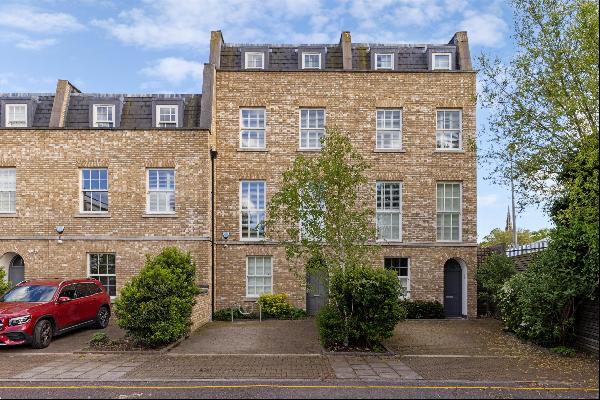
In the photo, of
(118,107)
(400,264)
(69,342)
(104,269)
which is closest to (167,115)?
(118,107)

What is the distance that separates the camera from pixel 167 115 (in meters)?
23.0

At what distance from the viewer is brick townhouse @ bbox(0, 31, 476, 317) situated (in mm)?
21266

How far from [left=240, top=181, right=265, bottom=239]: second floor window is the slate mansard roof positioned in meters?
3.30

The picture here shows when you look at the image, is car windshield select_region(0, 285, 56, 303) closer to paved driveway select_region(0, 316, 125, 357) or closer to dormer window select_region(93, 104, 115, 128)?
paved driveway select_region(0, 316, 125, 357)

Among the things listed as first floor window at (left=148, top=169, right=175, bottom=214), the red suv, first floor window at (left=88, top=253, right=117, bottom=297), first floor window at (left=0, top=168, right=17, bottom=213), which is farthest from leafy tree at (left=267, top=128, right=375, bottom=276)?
first floor window at (left=0, top=168, right=17, bottom=213)

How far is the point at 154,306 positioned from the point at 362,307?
526 centimetres

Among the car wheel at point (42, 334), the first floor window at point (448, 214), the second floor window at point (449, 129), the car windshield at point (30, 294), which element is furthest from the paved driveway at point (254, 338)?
the second floor window at point (449, 129)

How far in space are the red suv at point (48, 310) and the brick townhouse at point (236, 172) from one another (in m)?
3.45

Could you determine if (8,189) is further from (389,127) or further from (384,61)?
(384,61)

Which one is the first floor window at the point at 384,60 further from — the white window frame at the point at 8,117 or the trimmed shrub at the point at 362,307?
the white window frame at the point at 8,117

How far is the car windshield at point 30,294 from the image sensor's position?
15498 millimetres

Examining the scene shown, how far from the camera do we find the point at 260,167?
22375mm

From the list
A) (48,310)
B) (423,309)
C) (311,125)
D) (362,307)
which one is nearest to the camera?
(362,307)

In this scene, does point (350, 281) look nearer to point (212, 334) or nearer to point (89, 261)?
point (212, 334)
